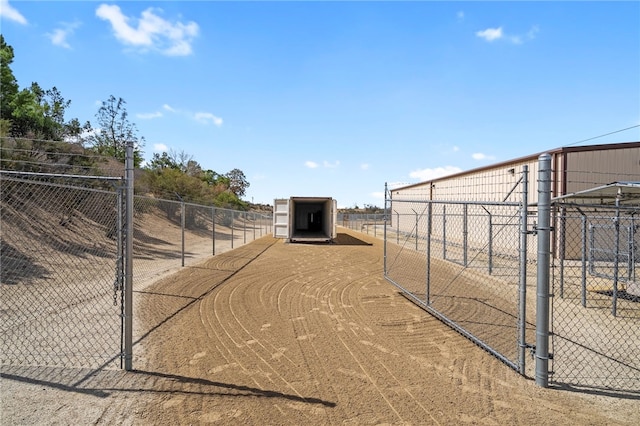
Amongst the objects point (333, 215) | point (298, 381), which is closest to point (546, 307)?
point (298, 381)

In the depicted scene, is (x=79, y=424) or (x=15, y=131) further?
(x=15, y=131)

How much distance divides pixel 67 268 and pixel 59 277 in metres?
1.24

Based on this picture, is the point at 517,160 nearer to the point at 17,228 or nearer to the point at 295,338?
the point at 295,338

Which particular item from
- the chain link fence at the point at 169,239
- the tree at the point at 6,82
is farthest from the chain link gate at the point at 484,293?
the tree at the point at 6,82

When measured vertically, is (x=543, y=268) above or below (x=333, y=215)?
below

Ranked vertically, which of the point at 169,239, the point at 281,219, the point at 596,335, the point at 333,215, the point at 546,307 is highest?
the point at 333,215

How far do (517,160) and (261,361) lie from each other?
1749cm

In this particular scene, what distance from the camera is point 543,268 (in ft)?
12.8

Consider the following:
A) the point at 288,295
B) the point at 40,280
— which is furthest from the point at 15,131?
the point at 288,295

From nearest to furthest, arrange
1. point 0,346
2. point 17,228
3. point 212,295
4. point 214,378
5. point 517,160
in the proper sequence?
point 214,378 → point 0,346 → point 212,295 → point 17,228 → point 517,160

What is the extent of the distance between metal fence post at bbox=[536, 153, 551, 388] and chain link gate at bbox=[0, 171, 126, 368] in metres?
4.32

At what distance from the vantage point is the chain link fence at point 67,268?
454 centimetres

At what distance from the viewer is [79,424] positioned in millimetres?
3109

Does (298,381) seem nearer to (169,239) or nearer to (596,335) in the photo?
(596,335)
